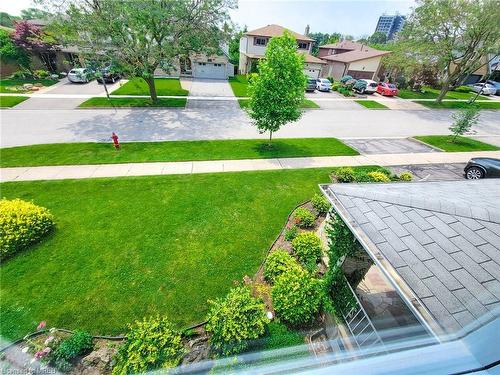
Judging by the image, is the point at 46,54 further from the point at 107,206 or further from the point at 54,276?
the point at 54,276

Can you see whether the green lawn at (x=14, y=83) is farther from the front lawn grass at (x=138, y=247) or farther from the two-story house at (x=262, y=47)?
the two-story house at (x=262, y=47)

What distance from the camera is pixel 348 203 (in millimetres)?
4566

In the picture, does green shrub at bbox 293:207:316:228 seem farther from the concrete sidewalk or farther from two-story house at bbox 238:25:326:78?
two-story house at bbox 238:25:326:78

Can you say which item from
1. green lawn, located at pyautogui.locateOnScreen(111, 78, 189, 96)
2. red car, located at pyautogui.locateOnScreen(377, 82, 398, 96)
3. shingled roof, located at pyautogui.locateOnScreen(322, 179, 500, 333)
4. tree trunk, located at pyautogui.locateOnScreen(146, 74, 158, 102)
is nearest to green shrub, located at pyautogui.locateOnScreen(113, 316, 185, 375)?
shingled roof, located at pyautogui.locateOnScreen(322, 179, 500, 333)

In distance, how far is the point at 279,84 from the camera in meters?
11.8

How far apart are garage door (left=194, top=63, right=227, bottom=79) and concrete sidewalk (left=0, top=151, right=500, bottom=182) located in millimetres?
A: 27368

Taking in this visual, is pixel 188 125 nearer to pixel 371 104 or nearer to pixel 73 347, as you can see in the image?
pixel 73 347

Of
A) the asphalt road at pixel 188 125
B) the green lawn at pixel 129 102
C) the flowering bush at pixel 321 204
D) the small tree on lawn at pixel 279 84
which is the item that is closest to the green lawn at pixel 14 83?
the asphalt road at pixel 188 125

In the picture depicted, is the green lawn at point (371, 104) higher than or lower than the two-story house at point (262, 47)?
lower

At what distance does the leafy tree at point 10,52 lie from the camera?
88.7ft

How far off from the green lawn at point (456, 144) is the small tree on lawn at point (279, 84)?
11.0m

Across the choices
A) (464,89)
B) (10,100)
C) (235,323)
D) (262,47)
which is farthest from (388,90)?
(10,100)

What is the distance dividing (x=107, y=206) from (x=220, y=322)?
6737 millimetres

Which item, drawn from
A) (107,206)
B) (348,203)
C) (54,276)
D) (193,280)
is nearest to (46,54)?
(107,206)
